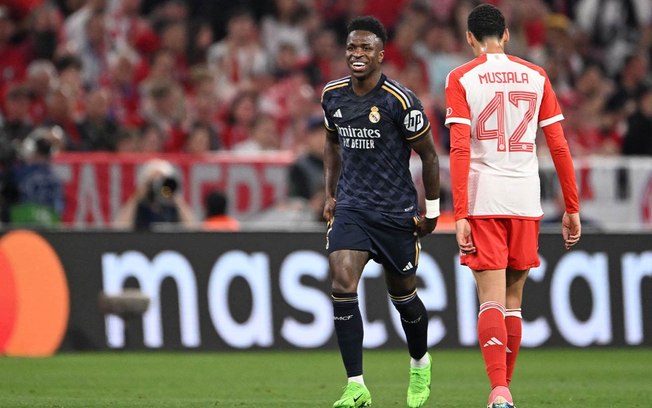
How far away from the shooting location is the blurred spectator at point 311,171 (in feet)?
53.0

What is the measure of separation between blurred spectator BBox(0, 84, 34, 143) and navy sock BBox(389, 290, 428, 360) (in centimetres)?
761

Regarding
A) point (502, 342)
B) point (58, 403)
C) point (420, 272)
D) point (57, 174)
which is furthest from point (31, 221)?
point (502, 342)

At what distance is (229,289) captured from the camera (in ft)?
46.5

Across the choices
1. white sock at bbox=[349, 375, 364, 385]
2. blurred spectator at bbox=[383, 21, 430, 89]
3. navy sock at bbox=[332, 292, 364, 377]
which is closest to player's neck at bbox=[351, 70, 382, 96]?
navy sock at bbox=[332, 292, 364, 377]

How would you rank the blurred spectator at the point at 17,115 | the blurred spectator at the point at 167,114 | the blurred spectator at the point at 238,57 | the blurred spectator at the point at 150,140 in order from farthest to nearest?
the blurred spectator at the point at 238,57 < the blurred spectator at the point at 167,114 < the blurred spectator at the point at 150,140 < the blurred spectator at the point at 17,115

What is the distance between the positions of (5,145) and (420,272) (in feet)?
15.5

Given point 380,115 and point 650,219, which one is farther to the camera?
point 650,219

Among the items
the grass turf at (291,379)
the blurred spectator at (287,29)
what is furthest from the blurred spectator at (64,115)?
the blurred spectator at (287,29)

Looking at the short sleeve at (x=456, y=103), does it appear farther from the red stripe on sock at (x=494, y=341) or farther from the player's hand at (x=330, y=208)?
the player's hand at (x=330, y=208)

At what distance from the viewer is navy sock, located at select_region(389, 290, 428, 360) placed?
30.4 feet

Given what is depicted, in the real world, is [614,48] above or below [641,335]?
above

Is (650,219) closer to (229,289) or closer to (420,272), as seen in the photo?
(420,272)

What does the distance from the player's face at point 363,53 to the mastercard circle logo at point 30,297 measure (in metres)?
6.06

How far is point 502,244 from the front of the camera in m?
8.34
